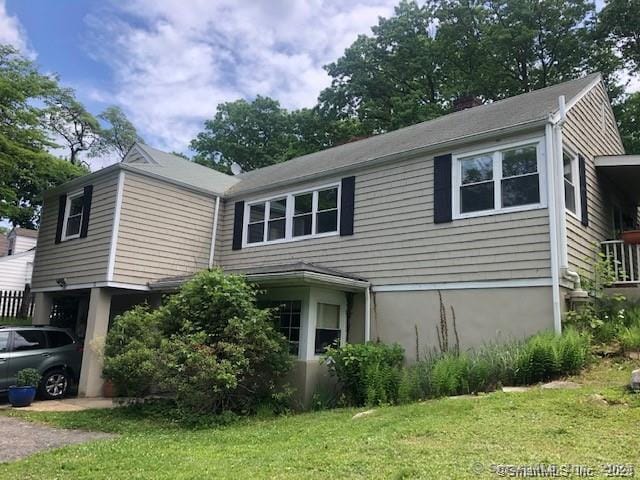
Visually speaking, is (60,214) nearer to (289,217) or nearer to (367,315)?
(289,217)

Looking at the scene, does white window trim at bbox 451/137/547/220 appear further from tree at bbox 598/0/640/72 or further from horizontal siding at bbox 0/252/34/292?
horizontal siding at bbox 0/252/34/292

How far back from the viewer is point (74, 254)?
13.5 metres

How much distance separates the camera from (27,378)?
1045cm

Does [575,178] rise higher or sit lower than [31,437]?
higher

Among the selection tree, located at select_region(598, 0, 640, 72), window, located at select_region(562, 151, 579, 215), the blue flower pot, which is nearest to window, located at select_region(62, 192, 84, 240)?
the blue flower pot

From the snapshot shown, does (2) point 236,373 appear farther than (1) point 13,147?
No

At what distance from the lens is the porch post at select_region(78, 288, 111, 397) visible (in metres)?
11.9

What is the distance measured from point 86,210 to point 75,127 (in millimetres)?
25693

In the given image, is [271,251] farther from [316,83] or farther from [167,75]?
[316,83]

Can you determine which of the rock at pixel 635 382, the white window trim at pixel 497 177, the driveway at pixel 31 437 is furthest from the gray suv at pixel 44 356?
the rock at pixel 635 382

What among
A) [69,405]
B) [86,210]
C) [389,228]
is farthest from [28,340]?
[389,228]

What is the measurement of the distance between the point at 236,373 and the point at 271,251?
5146 mm

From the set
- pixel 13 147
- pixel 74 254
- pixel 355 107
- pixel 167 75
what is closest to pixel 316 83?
pixel 355 107

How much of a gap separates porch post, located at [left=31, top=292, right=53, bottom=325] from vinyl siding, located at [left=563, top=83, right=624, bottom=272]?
13.7m
